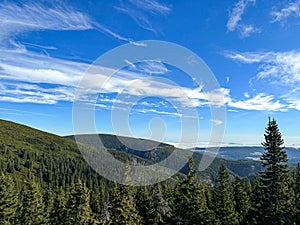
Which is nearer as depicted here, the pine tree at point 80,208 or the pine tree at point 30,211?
the pine tree at point 80,208

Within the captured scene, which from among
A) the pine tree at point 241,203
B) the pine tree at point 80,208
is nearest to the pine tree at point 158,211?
the pine tree at point 80,208

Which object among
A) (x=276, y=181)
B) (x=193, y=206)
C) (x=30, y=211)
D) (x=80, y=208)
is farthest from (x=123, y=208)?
(x=30, y=211)

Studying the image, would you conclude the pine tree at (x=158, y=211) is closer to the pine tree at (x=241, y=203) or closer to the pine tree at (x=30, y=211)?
the pine tree at (x=241, y=203)

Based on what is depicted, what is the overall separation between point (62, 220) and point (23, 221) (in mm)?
9621

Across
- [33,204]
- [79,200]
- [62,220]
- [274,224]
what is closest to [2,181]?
[33,204]

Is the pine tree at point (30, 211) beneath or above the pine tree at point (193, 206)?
beneath

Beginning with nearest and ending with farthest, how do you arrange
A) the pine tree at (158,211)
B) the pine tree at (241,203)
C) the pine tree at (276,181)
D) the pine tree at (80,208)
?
the pine tree at (276,181) < the pine tree at (80,208) < the pine tree at (158,211) < the pine tree at (241,203)

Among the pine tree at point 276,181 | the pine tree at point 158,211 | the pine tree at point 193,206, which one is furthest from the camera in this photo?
the pine tree at point 158,211

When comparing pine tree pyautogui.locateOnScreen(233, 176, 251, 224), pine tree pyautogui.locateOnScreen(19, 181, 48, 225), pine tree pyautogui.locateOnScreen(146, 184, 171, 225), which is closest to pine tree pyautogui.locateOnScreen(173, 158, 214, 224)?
pine tree pyautogui.locateOnScreen(146, 184, 171, 225)

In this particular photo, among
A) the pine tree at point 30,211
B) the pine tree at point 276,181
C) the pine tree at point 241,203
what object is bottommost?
the pine tree at point 30,211

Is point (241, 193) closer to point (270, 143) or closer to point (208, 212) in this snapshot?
point (208, 212)

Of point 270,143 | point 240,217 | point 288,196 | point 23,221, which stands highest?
point 270,143

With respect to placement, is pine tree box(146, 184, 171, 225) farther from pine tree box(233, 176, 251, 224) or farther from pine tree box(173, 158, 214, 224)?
pine tree box(233, 176, 251, 224)

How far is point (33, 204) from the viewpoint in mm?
62969
